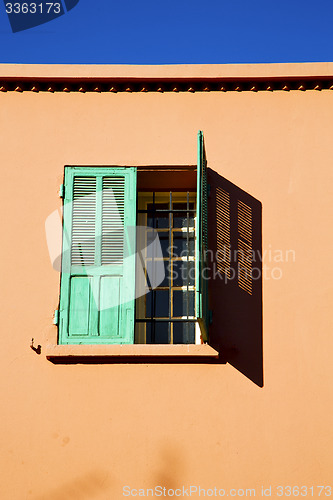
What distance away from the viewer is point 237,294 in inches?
205

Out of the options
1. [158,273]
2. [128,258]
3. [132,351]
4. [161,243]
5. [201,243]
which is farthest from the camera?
[161,243]

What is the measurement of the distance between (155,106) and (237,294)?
1.89 m

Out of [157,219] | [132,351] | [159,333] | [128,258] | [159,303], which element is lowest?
[132,351]

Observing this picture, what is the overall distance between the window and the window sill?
75mm

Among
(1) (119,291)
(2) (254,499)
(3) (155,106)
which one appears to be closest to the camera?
(2) (254,499)

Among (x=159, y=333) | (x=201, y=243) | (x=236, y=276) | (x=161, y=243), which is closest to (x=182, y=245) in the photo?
(x=161, y=243)

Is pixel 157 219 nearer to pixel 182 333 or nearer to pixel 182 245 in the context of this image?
pixel 182 245

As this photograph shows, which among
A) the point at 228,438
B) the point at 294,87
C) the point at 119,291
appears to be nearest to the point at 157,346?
the point at 119,291

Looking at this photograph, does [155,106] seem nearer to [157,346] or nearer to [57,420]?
[157,346]

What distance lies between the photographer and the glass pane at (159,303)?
5598 mm

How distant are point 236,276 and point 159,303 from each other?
0.84 m

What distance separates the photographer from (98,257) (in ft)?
17.1

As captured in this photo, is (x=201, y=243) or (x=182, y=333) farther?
(x=182, y=333)

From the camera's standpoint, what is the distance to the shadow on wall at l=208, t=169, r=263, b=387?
16.7 ft
